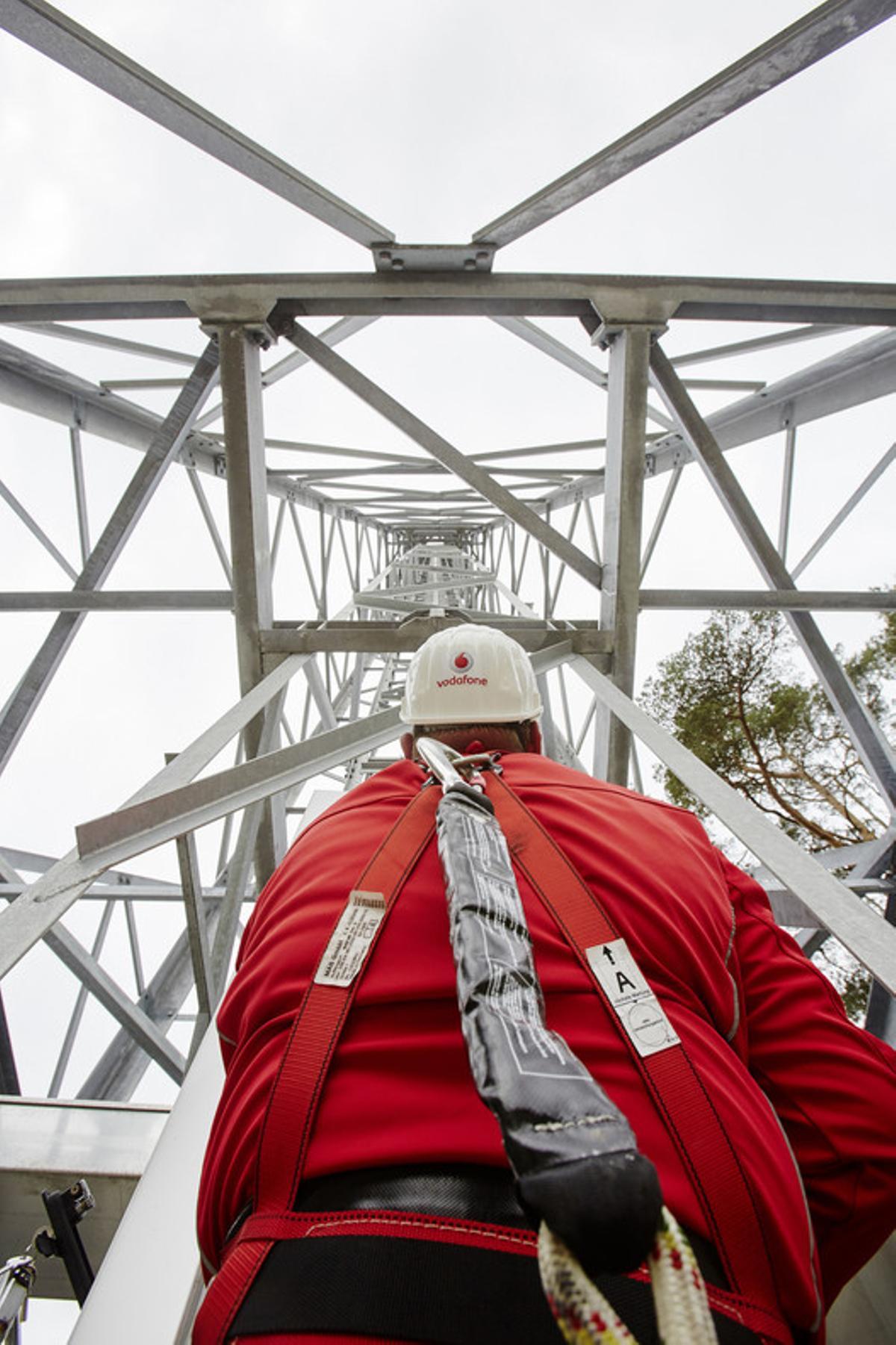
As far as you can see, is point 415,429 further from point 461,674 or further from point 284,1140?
point 284,1140

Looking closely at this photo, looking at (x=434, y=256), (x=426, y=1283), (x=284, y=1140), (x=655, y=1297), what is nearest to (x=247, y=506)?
(x=434, y=256)

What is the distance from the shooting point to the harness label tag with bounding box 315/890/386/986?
1066 mm

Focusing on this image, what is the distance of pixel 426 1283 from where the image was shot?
32.4 inches

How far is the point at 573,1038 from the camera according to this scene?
1.03m

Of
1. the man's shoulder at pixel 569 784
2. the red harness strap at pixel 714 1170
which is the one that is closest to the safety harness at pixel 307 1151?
the red harness strap at pixel 714 1170

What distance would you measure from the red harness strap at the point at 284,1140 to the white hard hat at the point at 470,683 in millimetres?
Answer: 1272

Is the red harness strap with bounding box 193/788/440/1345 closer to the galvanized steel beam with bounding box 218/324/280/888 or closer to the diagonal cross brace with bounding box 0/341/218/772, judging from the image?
the galvanized steel beam with bounding box 218/324/280/888

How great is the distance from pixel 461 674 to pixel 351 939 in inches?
53.1

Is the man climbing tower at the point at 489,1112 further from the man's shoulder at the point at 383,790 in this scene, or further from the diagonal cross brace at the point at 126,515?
the diagonal cross brace at the point at 126,515

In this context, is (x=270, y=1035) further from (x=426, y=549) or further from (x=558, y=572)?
(x=426, y=549)

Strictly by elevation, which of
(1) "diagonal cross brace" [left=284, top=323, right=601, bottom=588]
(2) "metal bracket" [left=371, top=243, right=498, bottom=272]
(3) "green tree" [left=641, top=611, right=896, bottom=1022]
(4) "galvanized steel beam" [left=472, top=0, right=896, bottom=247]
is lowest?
(3) "green tree" [left=641, top=611, right=896, bottom=1022]

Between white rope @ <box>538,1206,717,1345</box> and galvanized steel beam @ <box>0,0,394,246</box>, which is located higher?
galvanized steel beam @ <box>0,0,394,246</box>

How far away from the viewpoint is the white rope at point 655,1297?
1.99ft

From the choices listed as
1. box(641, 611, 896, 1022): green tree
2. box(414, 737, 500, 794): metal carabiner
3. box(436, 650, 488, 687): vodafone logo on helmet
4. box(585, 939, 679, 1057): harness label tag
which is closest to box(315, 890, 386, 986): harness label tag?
box(414, 737, 500, 794): metal carabiner
